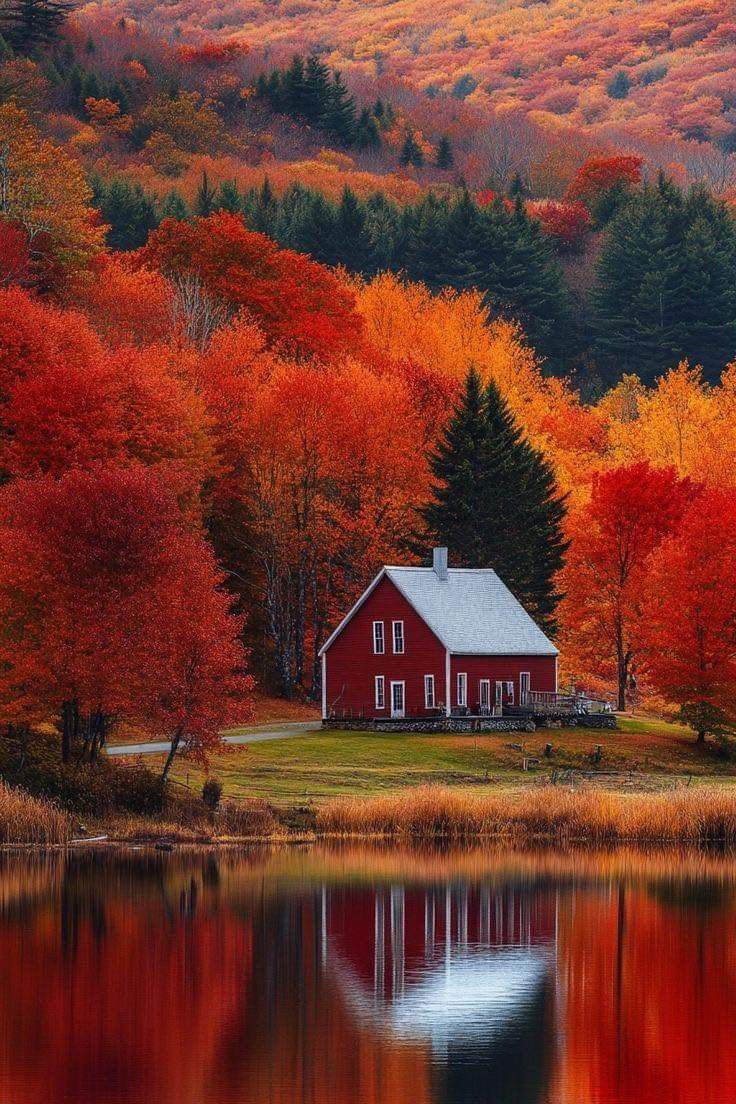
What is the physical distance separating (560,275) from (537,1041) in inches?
5684

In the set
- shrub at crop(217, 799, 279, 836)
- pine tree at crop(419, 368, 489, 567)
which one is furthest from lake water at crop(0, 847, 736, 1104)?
pine tree at crop(419, 368, 489, 567)

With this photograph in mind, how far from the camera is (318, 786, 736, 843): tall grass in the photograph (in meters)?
55.9

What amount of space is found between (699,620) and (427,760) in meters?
14.0

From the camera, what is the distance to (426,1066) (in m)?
31.3

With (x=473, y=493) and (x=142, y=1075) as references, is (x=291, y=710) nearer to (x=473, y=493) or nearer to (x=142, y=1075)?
(x=473, y=493)

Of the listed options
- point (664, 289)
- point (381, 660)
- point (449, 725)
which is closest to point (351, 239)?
point (664, 289)

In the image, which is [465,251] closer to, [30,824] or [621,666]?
[621,666]

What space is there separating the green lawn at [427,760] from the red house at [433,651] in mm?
3800

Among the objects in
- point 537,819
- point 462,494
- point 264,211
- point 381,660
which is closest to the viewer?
point 537,819

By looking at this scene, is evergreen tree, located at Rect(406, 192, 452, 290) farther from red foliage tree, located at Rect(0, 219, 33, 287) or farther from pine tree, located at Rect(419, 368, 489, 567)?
pine tree, located at Rect(419, 368, 489, 567)

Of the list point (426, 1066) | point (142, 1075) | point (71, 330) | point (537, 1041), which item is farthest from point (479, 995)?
point (71, 330)

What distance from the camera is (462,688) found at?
283 feet

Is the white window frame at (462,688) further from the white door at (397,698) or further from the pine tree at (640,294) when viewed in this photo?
the pine tree at (640,294)

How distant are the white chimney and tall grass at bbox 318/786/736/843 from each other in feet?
101
